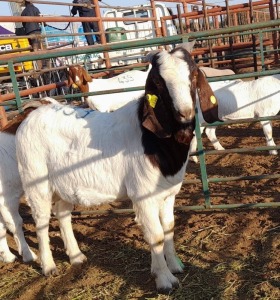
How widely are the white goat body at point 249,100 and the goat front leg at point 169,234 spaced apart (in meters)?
2.88

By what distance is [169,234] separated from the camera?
11.3ft

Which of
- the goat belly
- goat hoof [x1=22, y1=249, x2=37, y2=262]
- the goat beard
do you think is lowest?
goat hoof [x1=22, y1=249, x2=37, y2=262]

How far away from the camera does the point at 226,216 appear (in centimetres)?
425

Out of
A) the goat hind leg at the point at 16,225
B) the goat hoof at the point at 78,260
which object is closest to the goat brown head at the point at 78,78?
the goat hind leg at the point at 16,225

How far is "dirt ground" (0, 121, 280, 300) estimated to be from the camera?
10.5 ft

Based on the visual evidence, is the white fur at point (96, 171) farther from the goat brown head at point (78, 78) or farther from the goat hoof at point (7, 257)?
the goat brown head at point (78, 78)

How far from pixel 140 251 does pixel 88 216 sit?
1090mm

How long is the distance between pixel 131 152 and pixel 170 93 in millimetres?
648

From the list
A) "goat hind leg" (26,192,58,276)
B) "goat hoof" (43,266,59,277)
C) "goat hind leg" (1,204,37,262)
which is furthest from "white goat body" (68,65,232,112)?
"goat hoof" (43,266,59,277)

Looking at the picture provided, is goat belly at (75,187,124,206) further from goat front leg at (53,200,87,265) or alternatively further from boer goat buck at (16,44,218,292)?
goat front leg at (53,200,87,265)

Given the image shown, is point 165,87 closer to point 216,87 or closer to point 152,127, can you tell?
point 152,127

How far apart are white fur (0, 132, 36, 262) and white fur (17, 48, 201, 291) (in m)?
0.38

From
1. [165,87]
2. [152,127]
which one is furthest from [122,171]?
[165,87]

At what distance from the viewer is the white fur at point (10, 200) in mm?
3961
